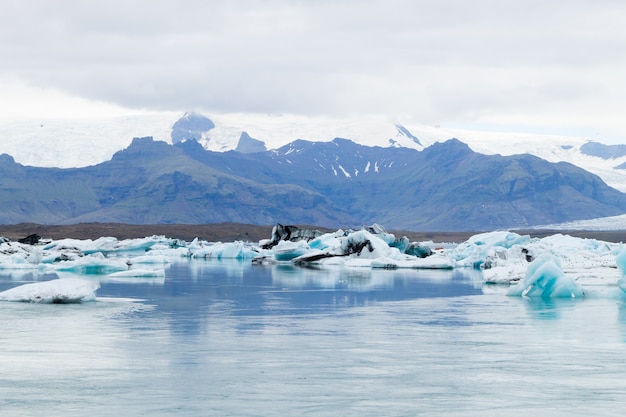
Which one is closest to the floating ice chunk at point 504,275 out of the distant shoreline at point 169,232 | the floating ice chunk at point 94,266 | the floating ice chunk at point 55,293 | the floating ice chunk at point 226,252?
the floating ice chunk at point 55,293

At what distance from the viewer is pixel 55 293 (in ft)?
76.9

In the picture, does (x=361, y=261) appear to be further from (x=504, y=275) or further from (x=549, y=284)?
(x=549, y=284)

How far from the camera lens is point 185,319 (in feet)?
69.5

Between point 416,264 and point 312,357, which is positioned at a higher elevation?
point 416,264

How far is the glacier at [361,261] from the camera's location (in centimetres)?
2736

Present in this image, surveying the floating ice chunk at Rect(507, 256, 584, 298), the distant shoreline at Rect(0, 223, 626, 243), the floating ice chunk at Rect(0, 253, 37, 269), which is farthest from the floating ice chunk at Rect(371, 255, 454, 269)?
the distant shoreline at Rect(0, 223, 626, 243)

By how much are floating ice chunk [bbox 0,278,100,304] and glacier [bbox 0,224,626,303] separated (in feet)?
0.08

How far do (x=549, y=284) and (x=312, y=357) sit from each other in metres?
14.1

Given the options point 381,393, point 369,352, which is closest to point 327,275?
point 369,352

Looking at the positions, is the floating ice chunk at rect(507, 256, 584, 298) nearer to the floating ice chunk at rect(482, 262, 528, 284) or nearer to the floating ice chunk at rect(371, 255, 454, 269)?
the floating ice chunk at rect(482, 262, 528, 284)

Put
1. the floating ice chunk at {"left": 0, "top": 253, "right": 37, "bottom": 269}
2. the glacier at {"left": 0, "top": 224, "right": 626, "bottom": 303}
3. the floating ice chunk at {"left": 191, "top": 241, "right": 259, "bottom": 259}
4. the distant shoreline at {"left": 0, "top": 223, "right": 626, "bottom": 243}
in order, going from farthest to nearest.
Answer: the distant shoreline at {"left": 0, "top": 223, "right": 626, "bottom": 243}
the floating ice chunk at {"left": 191, "top": 241, "right": 259, "bottom": 259}
the floating ice chunk at {"left": 0, "top": 253, "right": 37, "bottom": 269}
the glacier at {"left": 0, "top": 224, "right": 626, "bottom": 303}

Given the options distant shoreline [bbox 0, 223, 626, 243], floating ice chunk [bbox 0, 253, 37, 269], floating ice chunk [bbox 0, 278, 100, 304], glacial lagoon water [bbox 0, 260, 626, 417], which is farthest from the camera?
distant shoreline [bbox 0, 223, 626, 243]

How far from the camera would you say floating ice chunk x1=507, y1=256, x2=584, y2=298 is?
27219 millimetres

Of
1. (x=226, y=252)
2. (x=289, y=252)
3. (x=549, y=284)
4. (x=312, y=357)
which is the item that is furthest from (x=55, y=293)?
(x=226, y=252)
